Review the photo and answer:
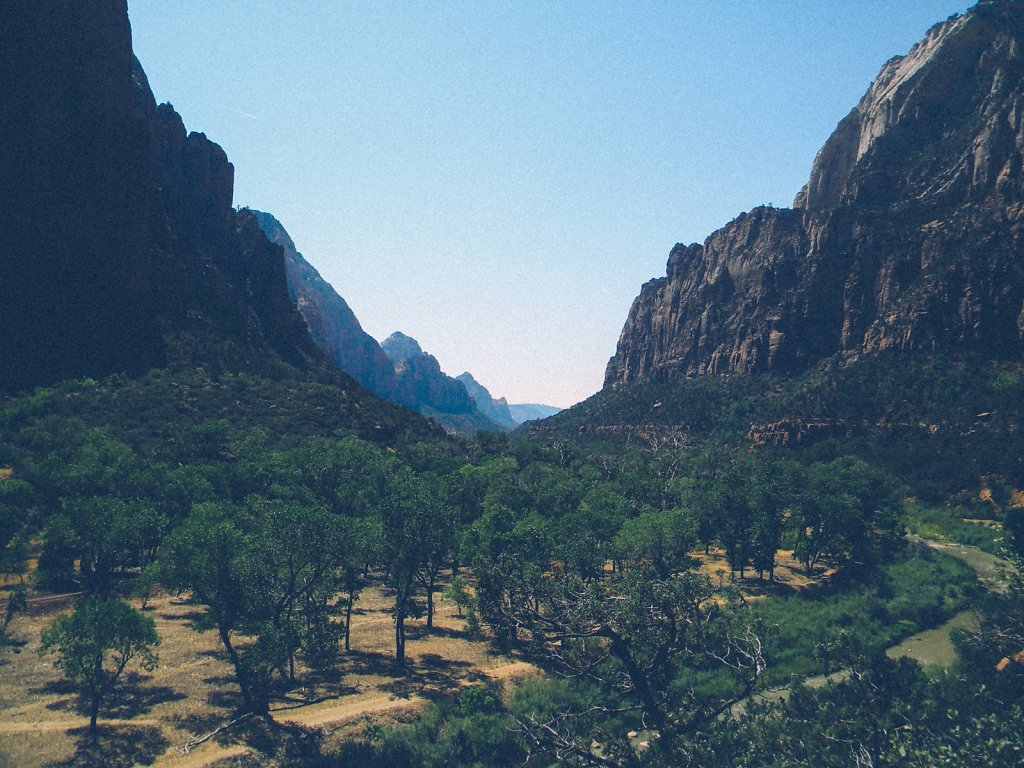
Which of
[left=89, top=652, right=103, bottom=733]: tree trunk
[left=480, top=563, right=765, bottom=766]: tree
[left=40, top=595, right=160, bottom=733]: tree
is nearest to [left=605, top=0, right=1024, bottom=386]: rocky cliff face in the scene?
[left=480, top=563, right=765, bottom=766]: tree

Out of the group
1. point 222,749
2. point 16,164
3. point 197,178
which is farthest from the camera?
point 197,178

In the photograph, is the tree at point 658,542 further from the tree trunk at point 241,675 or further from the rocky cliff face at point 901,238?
the rocky cliff face at point 901,238

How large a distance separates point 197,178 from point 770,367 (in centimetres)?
13900

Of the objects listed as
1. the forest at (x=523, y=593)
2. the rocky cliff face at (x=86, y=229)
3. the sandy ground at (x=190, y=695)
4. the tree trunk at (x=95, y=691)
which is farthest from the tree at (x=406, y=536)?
the rocky cliff face at (x=86, y=229)

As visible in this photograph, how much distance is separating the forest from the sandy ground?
0.47m

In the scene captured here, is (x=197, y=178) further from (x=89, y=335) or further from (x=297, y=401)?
(x=297, y=401)

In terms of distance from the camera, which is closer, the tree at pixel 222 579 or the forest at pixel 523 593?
the forest at pixel 523 593

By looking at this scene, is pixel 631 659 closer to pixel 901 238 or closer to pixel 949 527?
pixel 949 527

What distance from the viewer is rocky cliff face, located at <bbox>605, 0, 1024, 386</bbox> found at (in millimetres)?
108688

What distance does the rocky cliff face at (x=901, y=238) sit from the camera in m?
109

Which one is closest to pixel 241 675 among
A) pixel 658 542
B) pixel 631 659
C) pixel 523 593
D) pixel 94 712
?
pixel 94 712

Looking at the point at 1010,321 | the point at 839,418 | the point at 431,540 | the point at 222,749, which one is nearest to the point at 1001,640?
the point at 431,540

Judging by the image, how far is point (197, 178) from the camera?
121125mm

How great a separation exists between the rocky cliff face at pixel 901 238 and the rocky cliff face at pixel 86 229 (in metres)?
121
